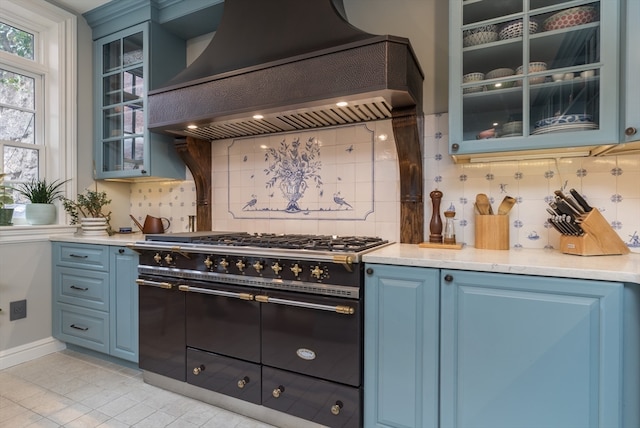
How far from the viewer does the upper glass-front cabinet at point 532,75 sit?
1.34 metres

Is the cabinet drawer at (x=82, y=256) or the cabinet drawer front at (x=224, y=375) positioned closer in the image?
the cabinet drawer front at (x=224, y=375)

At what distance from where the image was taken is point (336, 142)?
2.15 meters

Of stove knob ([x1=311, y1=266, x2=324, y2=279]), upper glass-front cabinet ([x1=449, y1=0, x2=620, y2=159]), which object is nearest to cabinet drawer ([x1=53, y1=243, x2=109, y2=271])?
stove knob ([x1=311, y1=266, x2=324, y2=279])

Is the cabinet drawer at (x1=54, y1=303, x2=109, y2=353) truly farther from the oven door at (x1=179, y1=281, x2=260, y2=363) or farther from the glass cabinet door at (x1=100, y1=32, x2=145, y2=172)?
the glass cabinet door at (x1=100, y1=32, x2=145, y2=172)

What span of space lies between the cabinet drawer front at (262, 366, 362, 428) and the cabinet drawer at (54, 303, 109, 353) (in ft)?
4.55

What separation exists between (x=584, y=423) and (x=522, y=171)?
113 centimetres

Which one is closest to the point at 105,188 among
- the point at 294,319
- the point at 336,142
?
the point at 336,142

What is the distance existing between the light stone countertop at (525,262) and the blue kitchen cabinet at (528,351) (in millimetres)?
34

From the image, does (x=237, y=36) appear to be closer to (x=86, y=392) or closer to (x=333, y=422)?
(x=333, y=422)

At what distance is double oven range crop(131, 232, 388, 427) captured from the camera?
4.84 feet

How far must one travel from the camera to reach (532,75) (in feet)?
4.76

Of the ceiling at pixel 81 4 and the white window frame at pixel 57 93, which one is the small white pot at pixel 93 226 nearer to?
the white window frame at pixel 57 93

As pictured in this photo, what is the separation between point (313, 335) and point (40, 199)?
2442 mm

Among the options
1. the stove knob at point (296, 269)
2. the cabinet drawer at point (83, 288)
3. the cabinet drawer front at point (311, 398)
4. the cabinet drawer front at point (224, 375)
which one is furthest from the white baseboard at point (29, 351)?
the stove knob at point (296, 269)
